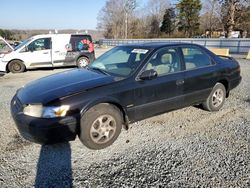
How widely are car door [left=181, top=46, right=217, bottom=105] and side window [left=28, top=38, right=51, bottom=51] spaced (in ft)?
26.7

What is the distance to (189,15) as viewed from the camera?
52844mm

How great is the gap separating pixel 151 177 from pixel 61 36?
9.77 meters

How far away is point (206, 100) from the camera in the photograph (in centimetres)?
485

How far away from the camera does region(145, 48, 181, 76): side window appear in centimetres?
402

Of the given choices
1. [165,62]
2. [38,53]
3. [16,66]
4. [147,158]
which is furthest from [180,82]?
[16,66]

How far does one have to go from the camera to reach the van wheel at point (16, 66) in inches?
418

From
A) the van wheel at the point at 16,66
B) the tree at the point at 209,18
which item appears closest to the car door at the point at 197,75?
the van wheel at the point at 16,66

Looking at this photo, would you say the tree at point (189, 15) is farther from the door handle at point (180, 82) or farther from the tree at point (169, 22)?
the door handle at point (180, 82)

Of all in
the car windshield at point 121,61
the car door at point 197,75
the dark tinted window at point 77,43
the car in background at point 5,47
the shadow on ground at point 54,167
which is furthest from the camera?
the dark tinted window at point 77,43

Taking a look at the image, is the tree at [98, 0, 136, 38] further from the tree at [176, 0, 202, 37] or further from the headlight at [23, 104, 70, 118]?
the headlight at [23, 104, 70, 118]

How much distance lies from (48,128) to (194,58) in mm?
3050

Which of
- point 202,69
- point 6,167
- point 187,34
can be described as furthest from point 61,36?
point 187,34

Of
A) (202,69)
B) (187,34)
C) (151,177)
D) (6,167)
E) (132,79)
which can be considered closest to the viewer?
(151,177)

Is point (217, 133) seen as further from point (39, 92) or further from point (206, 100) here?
point (39, 92)
